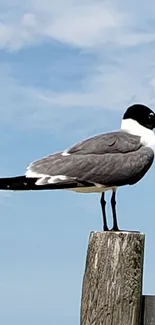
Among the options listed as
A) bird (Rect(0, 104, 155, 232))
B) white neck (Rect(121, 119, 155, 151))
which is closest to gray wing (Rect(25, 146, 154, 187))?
bird (Rect(0, 104, 155, 232))

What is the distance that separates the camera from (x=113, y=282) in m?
4.51

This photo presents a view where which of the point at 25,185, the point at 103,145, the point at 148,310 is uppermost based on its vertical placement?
the point at 103,145

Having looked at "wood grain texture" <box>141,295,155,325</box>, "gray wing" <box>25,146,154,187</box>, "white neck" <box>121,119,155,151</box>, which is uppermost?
"white neck" <box>121,119,155,151</box>

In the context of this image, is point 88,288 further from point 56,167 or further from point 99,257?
point 56,167

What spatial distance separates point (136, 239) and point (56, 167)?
2138 mm

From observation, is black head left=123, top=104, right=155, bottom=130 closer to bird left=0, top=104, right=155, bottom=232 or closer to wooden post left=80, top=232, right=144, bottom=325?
bird left=0, top=104, right=155, bottom=232

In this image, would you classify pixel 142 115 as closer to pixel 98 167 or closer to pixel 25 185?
pixel 98 167

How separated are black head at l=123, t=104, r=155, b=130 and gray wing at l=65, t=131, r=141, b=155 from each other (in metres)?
0.56

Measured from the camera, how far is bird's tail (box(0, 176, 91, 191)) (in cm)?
583

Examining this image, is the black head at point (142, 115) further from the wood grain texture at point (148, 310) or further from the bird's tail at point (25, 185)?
the wood grain texture at point (148, 310)

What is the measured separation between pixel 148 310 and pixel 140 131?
3.21m

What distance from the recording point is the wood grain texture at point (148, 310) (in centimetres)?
457

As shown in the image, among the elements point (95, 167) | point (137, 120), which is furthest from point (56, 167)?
point (137, 120)

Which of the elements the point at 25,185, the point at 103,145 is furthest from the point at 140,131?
the point at 25,185
